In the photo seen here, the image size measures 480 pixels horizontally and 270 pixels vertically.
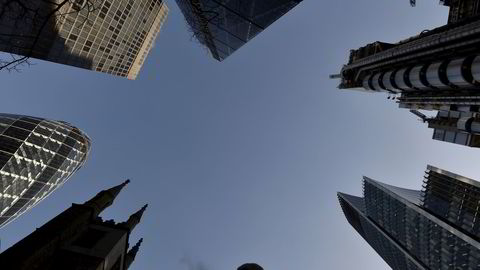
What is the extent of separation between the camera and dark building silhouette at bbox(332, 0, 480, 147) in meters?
34.0

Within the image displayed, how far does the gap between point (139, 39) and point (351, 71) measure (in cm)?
6952

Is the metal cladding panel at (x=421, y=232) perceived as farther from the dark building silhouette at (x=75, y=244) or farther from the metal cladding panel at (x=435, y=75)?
the dark building silhouette at (x=75, y=244)

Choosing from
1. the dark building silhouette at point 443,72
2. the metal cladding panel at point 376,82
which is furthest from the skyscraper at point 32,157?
the metal cladding panel at point 376,82

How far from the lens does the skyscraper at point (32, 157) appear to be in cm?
8712

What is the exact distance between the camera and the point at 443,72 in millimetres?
35656

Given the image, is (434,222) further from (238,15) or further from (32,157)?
(32,157)

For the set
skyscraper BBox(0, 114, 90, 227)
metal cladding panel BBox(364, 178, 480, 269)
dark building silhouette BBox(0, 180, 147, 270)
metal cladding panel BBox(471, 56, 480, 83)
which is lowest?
skyscraper BBox(0, 114, 90, 227)

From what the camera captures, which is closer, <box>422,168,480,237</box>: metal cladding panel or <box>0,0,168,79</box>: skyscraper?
<box>0,0,168,79</box>: skyscraper

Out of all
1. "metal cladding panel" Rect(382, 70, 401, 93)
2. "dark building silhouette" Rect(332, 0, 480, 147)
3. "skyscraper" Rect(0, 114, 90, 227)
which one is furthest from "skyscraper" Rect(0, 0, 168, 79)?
"dark building silhouette" Rect(332, 0, 480, 147)

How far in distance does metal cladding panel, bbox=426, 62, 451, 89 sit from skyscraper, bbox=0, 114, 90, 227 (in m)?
90.7

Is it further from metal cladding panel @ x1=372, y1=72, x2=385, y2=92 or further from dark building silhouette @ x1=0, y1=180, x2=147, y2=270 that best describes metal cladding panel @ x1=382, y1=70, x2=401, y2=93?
dark building silhouette @ x1=0, y1=180, x2=147, y2=270

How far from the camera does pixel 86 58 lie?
90.9 meters

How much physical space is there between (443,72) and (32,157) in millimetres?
95790

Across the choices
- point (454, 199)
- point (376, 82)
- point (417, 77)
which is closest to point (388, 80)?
point (376, 82)
